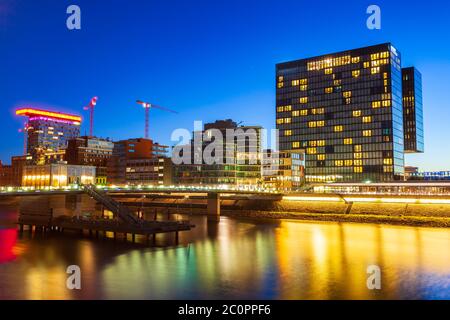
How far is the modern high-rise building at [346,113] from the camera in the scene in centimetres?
17100

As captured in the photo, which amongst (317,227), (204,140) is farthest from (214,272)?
(204,140)

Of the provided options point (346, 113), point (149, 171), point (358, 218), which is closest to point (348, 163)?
point (346, 113)

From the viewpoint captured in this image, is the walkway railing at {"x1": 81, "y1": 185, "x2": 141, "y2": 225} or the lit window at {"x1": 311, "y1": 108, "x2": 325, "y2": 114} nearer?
the walkway railing at {"x1": 81, "y1": 185, "x2": 141, "y2": 225}

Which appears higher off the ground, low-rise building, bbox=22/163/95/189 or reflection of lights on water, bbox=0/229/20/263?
low-rise building, bbox=22/163/95/189

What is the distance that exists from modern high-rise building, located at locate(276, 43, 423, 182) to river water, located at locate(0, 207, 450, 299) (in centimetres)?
10891

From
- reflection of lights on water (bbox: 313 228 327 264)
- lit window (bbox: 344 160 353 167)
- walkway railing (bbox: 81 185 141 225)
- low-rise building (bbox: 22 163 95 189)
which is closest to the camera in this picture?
reflection of lights on water (bbox: 313 228 327 264)

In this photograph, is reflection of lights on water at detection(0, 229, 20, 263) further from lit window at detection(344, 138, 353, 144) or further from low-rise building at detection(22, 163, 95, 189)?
lit window at detection(344, 138, 353, 144)

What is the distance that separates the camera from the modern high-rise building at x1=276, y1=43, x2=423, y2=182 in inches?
6732

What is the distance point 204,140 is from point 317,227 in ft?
375

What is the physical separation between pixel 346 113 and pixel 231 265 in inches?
5843

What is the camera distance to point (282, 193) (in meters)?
107

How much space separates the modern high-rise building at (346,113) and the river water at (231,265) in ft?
357

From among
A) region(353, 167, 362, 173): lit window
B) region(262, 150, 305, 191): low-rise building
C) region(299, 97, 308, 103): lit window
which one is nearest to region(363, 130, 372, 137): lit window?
region(353, 167, 362, 173): lit window
